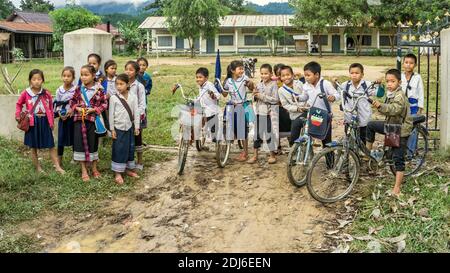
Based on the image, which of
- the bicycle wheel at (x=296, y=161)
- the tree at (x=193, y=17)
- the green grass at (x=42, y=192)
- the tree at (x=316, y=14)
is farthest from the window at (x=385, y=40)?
the bicycle wheel at (x=296, y=161)

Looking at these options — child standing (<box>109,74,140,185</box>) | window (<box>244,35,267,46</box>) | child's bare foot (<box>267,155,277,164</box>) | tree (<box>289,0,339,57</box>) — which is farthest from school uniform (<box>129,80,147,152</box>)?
window (<box>244,35,267,46</box>)

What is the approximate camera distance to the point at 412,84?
6.22m

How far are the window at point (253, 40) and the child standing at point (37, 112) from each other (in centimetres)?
4016

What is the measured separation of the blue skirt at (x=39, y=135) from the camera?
6482 millimetres

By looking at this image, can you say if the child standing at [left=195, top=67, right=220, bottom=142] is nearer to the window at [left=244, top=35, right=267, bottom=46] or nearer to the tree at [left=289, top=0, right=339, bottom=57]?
the tree at [left=289, top=0, right=339, bottom=57]

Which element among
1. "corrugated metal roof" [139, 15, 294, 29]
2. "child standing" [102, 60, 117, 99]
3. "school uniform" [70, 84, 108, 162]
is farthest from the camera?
"corrugated metal roof" [139, 15, 294, 29]

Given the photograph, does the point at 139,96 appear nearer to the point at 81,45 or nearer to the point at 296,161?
the point at 81,45

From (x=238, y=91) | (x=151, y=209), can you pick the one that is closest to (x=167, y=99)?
(x=238, y=91)

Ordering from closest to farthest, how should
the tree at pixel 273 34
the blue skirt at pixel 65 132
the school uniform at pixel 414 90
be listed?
the school uniform at pixel 414 90 < the blue skirt at pixel 65 132 < the tree at pixel 273 34

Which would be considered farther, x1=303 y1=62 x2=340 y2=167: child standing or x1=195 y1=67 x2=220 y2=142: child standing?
x1=195 y1=67 x2=220 y2=142: child standing

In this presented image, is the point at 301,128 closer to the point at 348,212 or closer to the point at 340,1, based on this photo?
the point at 348,212

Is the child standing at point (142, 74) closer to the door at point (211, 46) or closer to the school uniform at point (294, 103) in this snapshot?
the school uniform at point (294, 103)

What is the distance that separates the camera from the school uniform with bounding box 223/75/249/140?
670 centimetres

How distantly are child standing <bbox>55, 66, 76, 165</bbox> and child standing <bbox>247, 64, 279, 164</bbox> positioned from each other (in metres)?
2.39
